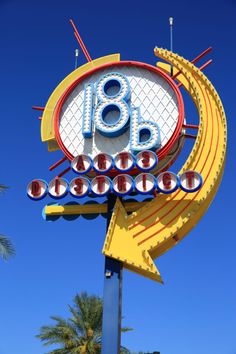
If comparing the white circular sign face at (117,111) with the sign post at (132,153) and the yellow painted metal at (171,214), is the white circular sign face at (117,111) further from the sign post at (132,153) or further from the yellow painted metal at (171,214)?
the yellow painted metal at (171,214)

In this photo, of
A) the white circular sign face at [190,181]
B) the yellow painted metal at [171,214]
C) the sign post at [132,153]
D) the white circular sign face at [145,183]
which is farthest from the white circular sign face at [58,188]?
the white circular sign face at [190,181]

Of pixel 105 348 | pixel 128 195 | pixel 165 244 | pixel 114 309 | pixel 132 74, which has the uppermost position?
pixel 132 74

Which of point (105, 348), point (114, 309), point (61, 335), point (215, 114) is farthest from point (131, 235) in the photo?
point (61, 335)

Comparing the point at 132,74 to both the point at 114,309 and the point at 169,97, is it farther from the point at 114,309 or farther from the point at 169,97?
the point at 114,309

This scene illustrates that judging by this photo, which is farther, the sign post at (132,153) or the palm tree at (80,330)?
the palm tree at (80,330)

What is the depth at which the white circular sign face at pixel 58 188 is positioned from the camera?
1650cm

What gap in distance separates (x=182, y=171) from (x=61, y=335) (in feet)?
38.0

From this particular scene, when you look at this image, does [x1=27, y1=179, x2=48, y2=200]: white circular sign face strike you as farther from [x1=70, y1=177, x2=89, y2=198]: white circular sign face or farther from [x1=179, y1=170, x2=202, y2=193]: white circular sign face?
[x1=179, y1=170, x2=202, y2=193]: white circular sign face

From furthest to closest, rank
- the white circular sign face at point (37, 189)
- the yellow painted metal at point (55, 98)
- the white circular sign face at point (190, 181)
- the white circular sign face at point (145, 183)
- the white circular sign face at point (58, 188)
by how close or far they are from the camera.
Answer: the yellow painted metal at point (55, 98), the white circular sign face at point (37, 189), the white circular sign face at point (58, 188), the white circular sign face at point (145, 183), the white circular sign face at point (190, 181)

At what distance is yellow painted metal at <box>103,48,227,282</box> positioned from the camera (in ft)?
49.1

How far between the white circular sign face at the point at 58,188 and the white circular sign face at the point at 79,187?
298mm

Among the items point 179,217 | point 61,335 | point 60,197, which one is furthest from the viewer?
point 61,335

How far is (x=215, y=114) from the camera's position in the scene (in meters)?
16.8

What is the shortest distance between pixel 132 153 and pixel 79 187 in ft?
6.88
